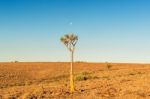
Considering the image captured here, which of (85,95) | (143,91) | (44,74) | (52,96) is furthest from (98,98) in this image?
(44,74)

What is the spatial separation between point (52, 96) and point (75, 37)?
466 cm

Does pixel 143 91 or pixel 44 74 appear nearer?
pixel 143 91

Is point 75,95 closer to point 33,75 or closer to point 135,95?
point 135,95

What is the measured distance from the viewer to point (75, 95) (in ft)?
75.7

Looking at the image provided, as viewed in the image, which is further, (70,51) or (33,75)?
(33,75)

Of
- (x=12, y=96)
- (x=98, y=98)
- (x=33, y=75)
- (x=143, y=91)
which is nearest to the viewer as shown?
(x=98, y=98)

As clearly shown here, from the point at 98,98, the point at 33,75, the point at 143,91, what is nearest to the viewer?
the point at 98,98

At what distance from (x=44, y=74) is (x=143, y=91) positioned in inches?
1058

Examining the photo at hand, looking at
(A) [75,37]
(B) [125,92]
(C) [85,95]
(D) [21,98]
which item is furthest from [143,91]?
(D) [21,98]

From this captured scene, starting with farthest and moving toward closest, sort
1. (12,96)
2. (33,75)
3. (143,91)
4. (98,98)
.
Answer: (33,75)
(143,91)
(12,96)
(98,98)

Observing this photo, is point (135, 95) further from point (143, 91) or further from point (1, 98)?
point (1, 98)

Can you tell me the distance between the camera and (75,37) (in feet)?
82.0

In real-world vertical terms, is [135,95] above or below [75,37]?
below

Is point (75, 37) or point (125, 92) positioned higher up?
point (75, 37)
